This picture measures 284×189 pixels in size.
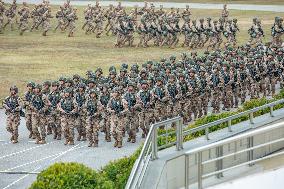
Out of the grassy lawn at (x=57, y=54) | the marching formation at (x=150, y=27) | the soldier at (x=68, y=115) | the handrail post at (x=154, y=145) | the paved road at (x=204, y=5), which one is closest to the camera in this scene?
the handrail post at (x=154, y=145)

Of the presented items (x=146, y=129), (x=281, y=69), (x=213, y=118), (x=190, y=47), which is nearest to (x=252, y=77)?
(x=281, y=69)

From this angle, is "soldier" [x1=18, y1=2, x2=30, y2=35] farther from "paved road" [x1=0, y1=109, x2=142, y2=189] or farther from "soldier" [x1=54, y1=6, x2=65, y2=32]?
"paved road" [x1=0, y1=109, x2=142, y2=189]

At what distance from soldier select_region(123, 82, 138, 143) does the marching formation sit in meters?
17.4

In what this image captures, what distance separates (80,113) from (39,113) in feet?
4.03

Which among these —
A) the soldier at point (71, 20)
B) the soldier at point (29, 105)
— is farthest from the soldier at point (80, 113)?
the soldier at point (71, 20)

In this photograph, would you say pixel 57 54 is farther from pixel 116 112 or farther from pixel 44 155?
pixel 44 155

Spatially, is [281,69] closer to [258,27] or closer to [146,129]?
[146,129]

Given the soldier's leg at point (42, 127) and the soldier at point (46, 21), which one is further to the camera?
the soldier at point (46, 21)

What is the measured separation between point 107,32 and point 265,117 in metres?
29.1

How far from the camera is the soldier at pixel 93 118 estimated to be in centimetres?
2444

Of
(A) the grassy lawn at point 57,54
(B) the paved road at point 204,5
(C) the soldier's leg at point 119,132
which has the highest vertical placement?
(B) the paved road at point 204,5

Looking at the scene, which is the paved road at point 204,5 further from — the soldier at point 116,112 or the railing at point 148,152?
the railing at point 148,152

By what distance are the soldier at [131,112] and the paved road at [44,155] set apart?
0.30m

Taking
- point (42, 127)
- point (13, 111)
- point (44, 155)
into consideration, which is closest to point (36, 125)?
point (42, 127)
